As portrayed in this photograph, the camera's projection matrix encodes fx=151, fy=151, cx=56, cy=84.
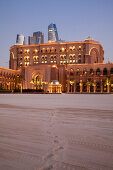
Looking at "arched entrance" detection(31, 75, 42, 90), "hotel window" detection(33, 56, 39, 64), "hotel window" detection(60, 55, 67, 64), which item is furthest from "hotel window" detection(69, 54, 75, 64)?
"arched entrance" detection(31, 75, 42, 90)

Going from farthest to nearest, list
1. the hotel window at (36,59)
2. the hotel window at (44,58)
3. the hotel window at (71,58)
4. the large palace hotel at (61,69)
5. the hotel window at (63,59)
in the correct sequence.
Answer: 1. the hotel window at (36,59)
2. the hotel window at (44,58)
3. the hotel window at (63,59)
4. the hotel window at (71,58)
5. the large palace hotel at (61,69)

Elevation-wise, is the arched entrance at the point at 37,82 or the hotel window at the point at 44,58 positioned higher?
the hotel window at the point at 44,58

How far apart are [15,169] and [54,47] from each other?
95545mm

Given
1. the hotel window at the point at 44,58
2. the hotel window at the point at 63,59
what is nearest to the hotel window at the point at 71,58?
the hotel window at the point at 63,59

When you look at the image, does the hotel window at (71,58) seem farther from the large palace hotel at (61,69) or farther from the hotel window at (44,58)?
the hotel window at (44,58)

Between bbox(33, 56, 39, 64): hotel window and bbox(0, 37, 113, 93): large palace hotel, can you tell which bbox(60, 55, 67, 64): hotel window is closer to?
bbox(0, 37, 113, 93): large palace hotel

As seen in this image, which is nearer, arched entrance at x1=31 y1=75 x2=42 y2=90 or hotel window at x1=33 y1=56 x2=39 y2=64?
arched entrance at x1=31 y1=75 x2=42 y2=90

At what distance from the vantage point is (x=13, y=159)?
1.71 m

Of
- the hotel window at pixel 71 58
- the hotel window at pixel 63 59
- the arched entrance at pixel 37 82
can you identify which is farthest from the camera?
the hotel window at pixel 63 59

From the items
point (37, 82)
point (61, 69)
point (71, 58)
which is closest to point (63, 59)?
point (71, 58)

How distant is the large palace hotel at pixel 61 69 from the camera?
2945 inches

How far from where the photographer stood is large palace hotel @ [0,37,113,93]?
74812mm

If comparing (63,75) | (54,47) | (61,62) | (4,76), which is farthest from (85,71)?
(4,76)

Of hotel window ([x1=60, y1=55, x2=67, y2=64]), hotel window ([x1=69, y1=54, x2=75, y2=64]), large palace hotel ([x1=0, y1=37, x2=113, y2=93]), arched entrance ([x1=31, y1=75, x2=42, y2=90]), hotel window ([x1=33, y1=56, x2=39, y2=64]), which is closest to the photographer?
large palace hotel ([x1=0, y1=37, x2=113, y2=93])
